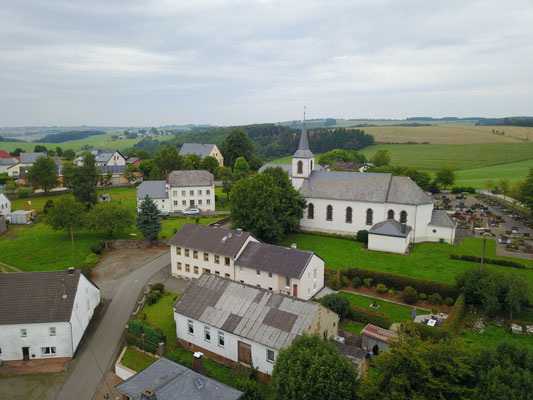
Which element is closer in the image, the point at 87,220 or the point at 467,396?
the point at 467,396

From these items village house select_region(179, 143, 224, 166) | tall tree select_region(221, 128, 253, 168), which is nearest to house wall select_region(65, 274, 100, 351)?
tall tree select_region(221, 128, 253, 168)

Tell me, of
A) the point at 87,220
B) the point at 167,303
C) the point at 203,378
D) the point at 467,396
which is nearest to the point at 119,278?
the point at 167,303

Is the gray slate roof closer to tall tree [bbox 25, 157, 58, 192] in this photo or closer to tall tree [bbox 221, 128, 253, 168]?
tall tree [bbox 25, 157, 58, 192]

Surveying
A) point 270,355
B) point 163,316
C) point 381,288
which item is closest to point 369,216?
point 381,288

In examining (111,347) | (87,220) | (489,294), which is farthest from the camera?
(87,220)

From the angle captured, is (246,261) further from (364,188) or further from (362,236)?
(364,188)

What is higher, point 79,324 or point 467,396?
point 467,396

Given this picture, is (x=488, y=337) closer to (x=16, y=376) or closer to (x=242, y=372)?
(x=242, y=372)
